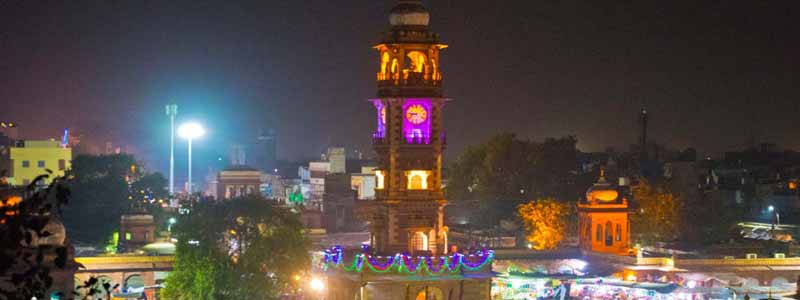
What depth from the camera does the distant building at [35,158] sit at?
118 m

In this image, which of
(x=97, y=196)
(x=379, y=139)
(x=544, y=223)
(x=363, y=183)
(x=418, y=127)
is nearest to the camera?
(x=418, y=127)

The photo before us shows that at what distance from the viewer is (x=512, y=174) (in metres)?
95.6

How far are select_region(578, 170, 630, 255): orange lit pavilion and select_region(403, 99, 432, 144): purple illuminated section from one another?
1779 cm

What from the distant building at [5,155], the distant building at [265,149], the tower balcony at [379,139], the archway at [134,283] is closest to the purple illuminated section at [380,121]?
the tower balcony at [379,139]

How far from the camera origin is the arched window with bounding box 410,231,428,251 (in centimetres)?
5381

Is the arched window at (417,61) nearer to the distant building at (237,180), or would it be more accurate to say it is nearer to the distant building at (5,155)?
the distant building at (237,180)

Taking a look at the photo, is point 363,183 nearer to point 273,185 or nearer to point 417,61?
point 273,185

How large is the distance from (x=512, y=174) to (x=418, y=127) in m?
41.5

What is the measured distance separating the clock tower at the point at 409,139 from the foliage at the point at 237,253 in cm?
476

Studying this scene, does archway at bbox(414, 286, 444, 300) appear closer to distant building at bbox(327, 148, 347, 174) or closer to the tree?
the tree

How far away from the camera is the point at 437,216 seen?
53969 millimetres

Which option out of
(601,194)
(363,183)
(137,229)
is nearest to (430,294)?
(601,194)

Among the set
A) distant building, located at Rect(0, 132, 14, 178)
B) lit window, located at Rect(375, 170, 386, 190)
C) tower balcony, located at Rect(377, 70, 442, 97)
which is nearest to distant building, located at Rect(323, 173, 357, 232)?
distant building, located at Rect(0, 132, 14, 178)

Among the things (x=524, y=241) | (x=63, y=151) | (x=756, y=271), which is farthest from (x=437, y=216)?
(x=63, y=151)
